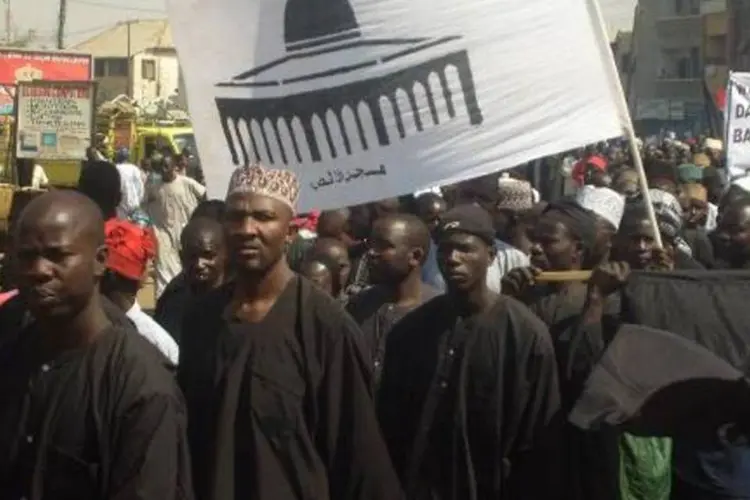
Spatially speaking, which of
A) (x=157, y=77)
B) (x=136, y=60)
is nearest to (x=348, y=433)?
(x=157, y=77)

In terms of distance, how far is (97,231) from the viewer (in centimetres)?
390

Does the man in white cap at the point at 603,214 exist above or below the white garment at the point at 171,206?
above

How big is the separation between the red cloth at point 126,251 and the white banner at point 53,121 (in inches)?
768

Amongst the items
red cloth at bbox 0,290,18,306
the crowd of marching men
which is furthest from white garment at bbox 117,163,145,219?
red cloth at bbox 0,290,18,306

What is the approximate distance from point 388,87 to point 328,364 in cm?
229

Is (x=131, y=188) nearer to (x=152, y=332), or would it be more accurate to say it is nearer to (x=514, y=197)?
(x=514, y=197)

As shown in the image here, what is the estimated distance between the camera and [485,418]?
16.7ft

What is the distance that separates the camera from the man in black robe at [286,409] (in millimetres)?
4391

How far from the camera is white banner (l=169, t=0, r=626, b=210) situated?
6266 millimetres

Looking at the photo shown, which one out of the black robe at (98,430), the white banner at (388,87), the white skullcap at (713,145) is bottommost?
the white skullcap at (713,145)

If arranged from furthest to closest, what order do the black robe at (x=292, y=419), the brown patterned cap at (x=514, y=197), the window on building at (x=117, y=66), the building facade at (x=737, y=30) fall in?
→ the window on building at (x=117, y=66)
the building facade at (x=737, y=30)
the brown patterned cap at (x=514, y=197)
the black robe at (x=292, y=419)

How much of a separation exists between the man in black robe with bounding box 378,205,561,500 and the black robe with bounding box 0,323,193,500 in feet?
4.81

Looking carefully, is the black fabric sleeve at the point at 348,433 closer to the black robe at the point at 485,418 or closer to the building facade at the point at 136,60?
the black robe at the point at 485,418

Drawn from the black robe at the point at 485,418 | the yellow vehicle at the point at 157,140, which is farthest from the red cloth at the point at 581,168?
the black robe at the point at 485,418
